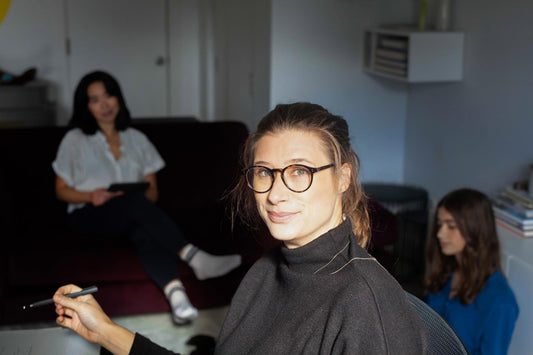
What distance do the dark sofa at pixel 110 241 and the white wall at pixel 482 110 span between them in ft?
3.34

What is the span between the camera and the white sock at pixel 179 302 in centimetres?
261

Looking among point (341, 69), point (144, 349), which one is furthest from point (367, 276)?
point (341, 69)

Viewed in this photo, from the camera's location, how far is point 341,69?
3.64 meters

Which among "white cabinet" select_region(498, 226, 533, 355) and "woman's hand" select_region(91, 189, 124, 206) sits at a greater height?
"woman's hand" select_region(91, 189, 124, 206)

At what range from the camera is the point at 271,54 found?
3.55m

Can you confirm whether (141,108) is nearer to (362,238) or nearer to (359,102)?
(359,102)

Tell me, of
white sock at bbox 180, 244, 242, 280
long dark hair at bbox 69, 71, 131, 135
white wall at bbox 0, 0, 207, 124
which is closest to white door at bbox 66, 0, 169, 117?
white wall at bbox 0, 0, 207, 124

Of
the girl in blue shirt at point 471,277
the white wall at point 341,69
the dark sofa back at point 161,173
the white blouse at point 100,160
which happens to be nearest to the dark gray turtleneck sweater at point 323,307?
the girl in blue shirt at point 471,277

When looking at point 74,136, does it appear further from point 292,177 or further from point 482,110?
point 292,177

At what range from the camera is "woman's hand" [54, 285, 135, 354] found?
130 centimetres

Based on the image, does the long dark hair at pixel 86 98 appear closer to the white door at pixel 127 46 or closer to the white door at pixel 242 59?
the white door at pixel 242 59

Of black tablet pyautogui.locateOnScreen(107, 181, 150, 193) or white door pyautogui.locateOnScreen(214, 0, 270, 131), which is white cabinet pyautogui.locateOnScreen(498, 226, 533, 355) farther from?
white door pyautogui.locateOnScreen(214, 0, 270, 131)

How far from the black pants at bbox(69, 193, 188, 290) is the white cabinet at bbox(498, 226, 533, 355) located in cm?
124

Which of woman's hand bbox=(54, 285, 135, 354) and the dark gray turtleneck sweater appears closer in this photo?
the dark gray turtleneck sweater
